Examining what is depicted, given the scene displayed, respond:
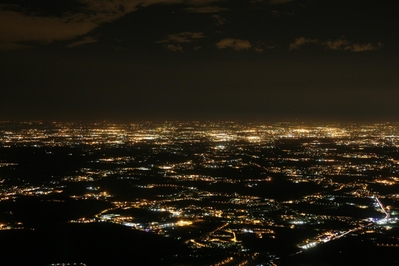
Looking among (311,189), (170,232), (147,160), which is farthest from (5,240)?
(147,160)

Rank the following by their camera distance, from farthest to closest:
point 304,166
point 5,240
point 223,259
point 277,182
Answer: point 304,166, point 277,182, point 5,240, point 223,259

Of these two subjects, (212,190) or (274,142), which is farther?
(274,142)

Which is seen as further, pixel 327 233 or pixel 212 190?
pixel 212 190

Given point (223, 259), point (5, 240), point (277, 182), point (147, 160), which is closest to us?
point (223, 259)

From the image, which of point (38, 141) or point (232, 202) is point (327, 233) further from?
point (38, 141)

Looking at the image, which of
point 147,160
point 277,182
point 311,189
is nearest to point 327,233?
point 311,189

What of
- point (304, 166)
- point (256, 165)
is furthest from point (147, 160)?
point (304, 166)

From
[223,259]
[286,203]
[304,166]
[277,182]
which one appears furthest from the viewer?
[304,166]

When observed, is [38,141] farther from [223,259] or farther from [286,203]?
[223,259]

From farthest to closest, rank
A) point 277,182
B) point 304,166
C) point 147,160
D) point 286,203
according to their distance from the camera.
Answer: point 147,160
point 304,166
point 277,182
point 286,203
